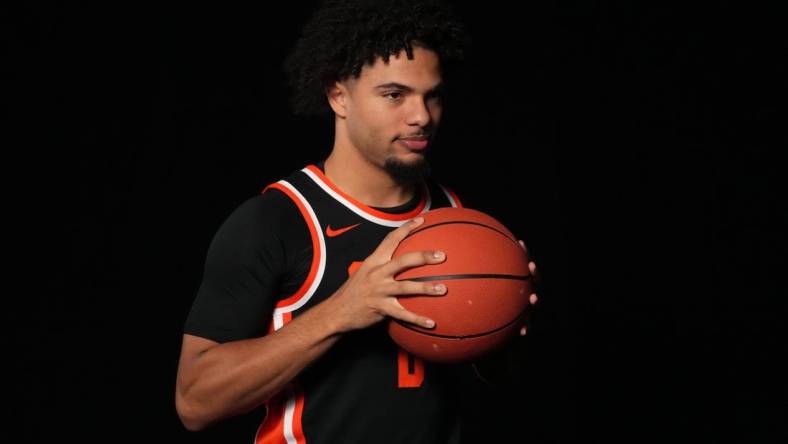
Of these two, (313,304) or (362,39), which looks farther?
(362,39)

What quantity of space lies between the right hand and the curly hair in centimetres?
53

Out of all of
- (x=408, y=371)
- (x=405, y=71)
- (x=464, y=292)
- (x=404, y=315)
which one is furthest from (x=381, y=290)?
(x=405, y=71)

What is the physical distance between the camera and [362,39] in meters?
1.76

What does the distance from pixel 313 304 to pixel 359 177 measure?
1.04ft

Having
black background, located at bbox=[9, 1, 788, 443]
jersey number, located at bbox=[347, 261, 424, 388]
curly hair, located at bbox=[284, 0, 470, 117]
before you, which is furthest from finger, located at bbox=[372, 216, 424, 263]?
black background, located at bbox=[9, 1, 788, 443]

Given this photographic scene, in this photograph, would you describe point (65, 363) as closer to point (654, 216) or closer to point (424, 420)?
point (424, 420)

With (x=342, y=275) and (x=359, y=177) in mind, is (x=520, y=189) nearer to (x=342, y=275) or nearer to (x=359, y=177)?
(x=359, y=177)

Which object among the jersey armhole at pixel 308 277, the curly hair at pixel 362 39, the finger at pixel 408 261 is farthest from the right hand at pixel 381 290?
the curly hair at pixel 362 39

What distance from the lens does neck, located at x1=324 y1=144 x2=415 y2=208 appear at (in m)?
1.76

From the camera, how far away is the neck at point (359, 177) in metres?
1.76

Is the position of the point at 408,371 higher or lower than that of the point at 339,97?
lower

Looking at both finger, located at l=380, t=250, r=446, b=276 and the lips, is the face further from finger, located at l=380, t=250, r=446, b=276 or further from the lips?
finger, located at l=380, t=250, r=446, b=276

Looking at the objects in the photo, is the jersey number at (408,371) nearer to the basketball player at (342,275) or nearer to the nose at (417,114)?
the basketball player at (342,275)

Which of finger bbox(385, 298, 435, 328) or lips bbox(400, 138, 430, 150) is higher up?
lips bbox(400, 138, 430, 150)
